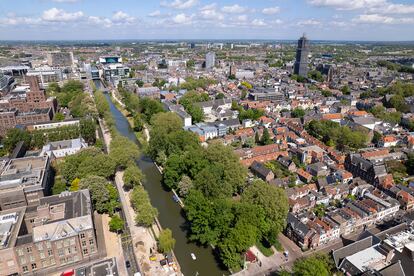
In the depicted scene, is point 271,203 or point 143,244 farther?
point 143,244

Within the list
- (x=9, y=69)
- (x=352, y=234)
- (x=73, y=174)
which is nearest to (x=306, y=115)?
(x=352, y=234)

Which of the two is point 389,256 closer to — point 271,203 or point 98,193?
point 271,203

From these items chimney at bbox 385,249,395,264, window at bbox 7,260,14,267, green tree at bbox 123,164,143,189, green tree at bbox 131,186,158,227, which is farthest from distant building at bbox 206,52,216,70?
window at bbox 7,260,14,267

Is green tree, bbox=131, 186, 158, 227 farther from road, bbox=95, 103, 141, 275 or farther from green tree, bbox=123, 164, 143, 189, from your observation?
green tree, bbox=123, 164, 143, 189

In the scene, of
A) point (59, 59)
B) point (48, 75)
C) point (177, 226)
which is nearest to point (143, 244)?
point (177, 226)

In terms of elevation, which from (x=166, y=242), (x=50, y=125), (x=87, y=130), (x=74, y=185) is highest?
(x=87, y=130)

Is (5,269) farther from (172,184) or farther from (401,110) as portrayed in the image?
(401,110)

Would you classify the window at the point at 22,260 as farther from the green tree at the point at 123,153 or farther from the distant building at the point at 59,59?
the distant building at the point at 59,59
